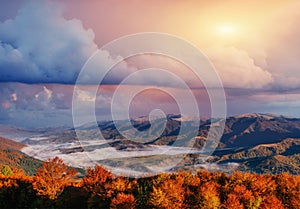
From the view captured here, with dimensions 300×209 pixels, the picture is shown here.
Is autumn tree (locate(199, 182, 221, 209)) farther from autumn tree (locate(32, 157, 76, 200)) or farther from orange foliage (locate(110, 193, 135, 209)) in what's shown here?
autumn tree (locate(32, 157, 76, 200))

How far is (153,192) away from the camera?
74.6 meters

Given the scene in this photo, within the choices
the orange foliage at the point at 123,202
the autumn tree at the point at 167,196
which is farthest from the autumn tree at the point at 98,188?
the autumn tree at the point at 167,196

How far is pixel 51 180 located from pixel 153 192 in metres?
39.2

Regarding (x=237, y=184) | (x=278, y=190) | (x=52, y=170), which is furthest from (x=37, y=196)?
(x=278, y=190)

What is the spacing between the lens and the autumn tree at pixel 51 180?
313ft

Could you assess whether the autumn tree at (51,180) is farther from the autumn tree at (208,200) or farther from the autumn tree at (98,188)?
the autumn tree at (208,200)

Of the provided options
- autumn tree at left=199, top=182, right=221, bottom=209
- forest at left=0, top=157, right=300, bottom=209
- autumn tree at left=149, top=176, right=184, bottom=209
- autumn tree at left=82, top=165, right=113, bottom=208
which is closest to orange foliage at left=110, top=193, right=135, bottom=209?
forest at left=0, top=157, right=300, bottom=209

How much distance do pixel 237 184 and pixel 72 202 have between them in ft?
145

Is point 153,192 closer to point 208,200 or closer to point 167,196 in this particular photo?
point 167,196

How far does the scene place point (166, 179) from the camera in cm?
8600

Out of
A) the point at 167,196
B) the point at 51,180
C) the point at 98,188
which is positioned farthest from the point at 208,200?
the point at 51,180

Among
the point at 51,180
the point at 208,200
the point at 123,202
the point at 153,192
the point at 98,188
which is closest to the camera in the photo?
the point at 208,200

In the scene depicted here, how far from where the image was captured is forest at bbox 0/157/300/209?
243ft

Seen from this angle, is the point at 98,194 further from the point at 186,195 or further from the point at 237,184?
the point at 237,184
